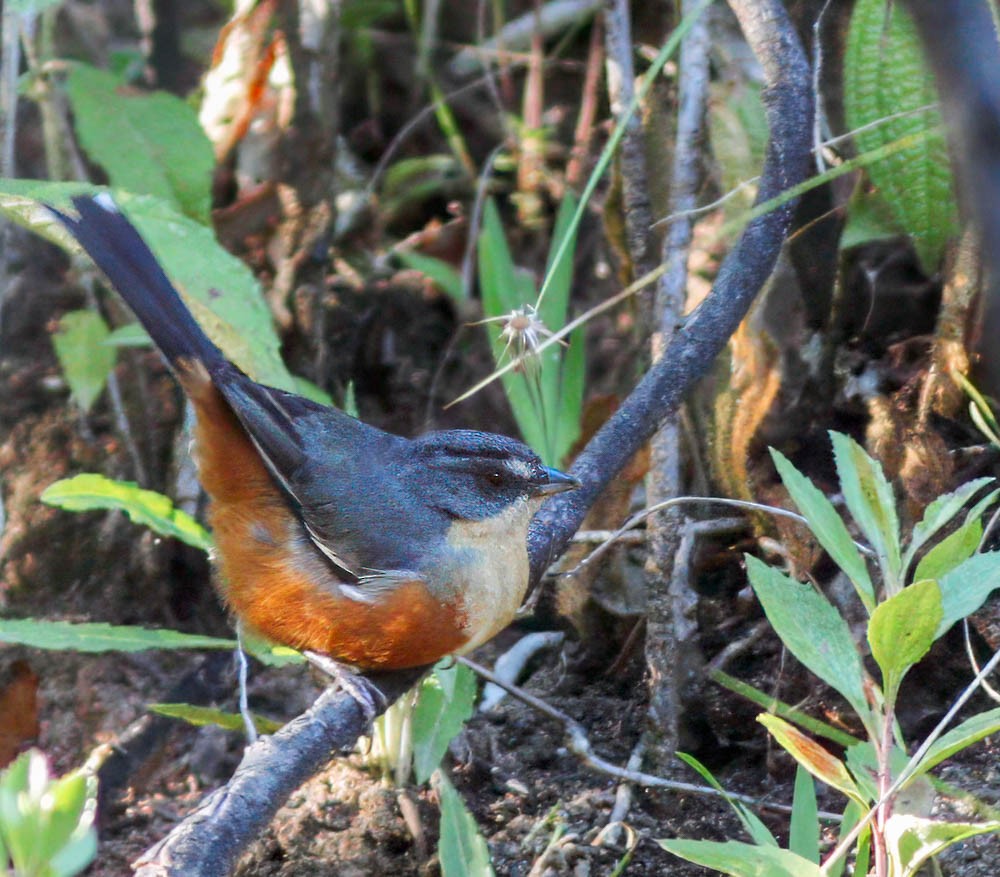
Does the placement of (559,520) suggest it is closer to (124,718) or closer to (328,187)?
(124,718)

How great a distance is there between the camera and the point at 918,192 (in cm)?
349

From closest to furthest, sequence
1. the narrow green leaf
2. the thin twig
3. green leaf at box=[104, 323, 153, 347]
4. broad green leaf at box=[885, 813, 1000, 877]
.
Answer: broad green leaf at box=[885, 813, 1000, 877]
the narrow green leaf
the thin twig
green leaf at box=[104, 323, 153, 347]

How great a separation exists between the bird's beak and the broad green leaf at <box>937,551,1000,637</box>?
3.44 ft

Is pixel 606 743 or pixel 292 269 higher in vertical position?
A: pixel 292 269

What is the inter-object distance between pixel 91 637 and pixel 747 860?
6.24 feet

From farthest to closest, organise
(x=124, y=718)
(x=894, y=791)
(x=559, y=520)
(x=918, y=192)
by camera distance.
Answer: (x=124, y=718) → (x=918, y=192) → (x=559, y=520) → (x=894, y=791)

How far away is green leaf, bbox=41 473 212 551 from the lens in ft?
11.0

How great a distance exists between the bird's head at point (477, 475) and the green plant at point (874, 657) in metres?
0.95

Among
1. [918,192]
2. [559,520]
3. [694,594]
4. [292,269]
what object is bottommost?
[694,594]

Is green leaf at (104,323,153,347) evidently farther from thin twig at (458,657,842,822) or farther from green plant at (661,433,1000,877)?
green plant at (661,433,1000,877)

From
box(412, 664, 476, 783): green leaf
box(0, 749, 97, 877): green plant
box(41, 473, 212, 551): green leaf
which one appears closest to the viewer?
box(0, 749, 97, 877): green plant

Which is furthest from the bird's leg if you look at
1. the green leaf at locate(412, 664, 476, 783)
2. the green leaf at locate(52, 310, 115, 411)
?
the green leaf at locate(52, 310, 115, 411)

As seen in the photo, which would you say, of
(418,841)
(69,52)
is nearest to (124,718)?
(418,841)

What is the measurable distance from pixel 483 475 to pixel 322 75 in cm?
255
